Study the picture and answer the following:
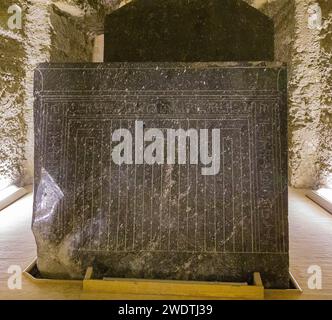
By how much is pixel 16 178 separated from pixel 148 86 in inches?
123

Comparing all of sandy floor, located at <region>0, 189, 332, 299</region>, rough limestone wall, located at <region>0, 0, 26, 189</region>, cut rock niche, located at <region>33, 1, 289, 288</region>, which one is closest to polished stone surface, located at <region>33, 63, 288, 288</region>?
cut rock niche, located at <region>33, 1, 289, 288</region>

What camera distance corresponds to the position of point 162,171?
1.90m

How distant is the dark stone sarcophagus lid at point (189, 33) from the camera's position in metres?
2.07

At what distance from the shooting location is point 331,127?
4.17 meters

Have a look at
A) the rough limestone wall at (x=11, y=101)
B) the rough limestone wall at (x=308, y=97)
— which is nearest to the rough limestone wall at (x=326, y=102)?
the rough limestone wall at (x=308, y=97)

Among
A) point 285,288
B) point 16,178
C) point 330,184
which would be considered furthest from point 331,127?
point 16,178

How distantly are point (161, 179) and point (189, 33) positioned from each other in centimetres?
87

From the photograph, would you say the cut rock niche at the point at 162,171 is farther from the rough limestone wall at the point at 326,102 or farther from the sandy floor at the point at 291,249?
the rough limestone wall at the point at 326,102

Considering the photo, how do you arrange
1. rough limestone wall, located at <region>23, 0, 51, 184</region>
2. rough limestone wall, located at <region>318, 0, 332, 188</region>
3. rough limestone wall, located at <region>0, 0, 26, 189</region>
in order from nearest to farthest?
rough limestone wall, located at <region>318, 0, 332, 188</region>
rough limestone wall, located at <region>0, 0, 26, 189</region>
rough limestone wall, located at <region>23, 0, 51, 184</region>

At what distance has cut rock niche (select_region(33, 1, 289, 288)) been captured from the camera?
184cm

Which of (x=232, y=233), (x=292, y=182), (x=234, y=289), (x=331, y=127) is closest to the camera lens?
(x=234, y=289)

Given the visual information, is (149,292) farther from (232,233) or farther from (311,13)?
(311,13)

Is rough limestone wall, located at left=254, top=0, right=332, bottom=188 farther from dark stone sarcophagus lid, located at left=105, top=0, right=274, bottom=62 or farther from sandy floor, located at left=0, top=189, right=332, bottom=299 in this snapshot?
dark stone sarcophagus lid, located at left=105, top=0, right=274, bottom=62

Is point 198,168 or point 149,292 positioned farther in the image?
point 198,168
